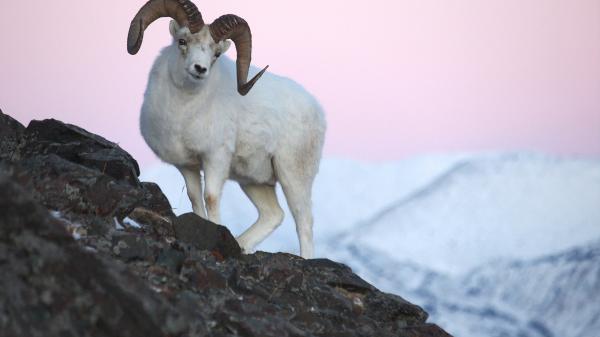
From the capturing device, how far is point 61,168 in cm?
1065

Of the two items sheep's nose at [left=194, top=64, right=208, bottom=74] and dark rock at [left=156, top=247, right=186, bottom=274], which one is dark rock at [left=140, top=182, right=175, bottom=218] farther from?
sheep's nose at [left=194, top=64, right=208, bottom=74]

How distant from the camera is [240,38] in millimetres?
13930

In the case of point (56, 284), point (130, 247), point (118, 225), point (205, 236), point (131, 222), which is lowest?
point (56, 284)

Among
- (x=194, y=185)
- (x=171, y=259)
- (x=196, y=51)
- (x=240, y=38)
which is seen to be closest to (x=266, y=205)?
(x=194, y=185)

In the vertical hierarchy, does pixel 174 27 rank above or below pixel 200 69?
above

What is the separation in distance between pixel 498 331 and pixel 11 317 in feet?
192

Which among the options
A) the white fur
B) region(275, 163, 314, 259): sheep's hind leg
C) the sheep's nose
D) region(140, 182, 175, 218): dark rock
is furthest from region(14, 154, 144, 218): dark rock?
region(275, 163, 314, 259): sheep's hind leg

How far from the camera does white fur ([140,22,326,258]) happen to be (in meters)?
13.5

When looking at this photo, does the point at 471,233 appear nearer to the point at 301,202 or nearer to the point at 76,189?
the point at 301,202

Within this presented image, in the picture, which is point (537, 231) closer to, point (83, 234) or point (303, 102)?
point (303, 102)

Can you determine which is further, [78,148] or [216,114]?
[216,114]

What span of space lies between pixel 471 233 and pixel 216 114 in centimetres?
5960

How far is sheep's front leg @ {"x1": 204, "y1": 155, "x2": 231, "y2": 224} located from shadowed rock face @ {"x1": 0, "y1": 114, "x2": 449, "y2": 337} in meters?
1.20

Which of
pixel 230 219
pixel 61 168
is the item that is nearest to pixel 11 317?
pixel 61 168
